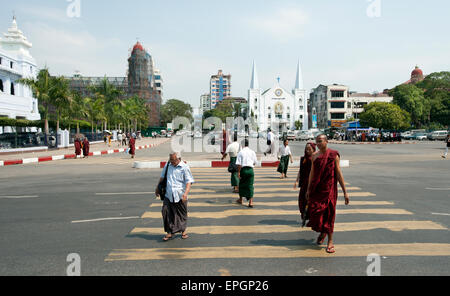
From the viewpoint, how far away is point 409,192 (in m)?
9.83

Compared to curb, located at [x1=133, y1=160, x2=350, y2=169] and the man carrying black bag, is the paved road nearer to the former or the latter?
the man carrying black bag

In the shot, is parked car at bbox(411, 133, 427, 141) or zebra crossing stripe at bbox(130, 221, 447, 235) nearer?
zebra crossing stripe at bbox(130, 221, 447, 235)

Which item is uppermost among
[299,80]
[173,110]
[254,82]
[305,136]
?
[254,82]

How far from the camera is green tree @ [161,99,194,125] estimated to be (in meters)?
114

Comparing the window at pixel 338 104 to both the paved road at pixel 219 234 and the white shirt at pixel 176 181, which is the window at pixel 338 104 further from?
the white shirt at pixel 176 181

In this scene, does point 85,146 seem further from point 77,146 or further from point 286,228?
point 286,228

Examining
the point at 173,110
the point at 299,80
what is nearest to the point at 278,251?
the point at 173,110

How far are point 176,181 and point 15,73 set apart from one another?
48.7 metres

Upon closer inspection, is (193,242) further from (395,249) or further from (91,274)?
(395,249)

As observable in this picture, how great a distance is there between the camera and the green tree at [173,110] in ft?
374

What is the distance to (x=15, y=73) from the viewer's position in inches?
1794

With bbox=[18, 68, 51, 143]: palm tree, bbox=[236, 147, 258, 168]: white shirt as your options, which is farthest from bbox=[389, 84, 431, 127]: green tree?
bbox=[236, 147, 258, 168]: white shirt

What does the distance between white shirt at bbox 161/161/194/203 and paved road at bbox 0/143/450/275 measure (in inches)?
28.6
